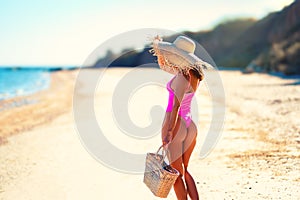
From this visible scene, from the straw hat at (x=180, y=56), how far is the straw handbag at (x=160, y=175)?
0.85 meters

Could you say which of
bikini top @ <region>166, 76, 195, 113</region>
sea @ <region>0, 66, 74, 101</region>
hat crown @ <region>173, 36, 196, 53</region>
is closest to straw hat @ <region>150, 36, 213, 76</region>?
hat crown @ <region>173, 36, 196, 53</region>

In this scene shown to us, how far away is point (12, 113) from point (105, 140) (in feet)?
26.6

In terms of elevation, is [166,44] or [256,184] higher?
[166,44]

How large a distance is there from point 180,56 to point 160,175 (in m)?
1.19

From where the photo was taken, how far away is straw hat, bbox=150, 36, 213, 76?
3359 millimetres

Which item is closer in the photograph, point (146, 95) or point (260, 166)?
point (260, 166)

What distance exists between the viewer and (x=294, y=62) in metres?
23.9

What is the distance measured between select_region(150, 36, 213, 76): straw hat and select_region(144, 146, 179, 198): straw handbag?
0.85 m

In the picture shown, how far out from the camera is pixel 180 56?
11.1 feet

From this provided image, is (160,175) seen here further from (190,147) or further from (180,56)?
(180,56)

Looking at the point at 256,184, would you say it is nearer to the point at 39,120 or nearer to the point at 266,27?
the point at 39,120

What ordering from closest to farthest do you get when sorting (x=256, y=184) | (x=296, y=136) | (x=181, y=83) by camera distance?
(x=181, y=83), (x=256, y=184), (x=296, y=136)

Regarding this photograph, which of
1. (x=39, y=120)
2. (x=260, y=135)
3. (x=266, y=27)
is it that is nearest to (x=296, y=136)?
(x=260, y=135)

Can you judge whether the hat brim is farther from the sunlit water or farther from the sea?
the sunlit water
